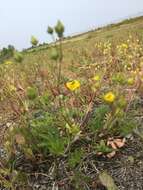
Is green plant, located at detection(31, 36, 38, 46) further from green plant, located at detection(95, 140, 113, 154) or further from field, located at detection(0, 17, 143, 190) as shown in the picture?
green plant, located at detection(95, 140, 113, 154)

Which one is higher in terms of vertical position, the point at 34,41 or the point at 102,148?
the point at 34,41

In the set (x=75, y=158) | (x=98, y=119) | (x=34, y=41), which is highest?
(x=34, y=41)

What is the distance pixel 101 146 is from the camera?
215 centimetres

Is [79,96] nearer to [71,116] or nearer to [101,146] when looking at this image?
[71,116]

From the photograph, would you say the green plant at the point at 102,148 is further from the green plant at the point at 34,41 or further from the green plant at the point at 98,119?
the green plant at the point at 34,41

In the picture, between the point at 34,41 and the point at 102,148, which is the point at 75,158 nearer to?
the point at 102,148

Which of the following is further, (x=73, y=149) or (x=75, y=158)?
(x=73, y=149)

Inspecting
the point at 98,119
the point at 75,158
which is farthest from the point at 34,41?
the point at 75,158

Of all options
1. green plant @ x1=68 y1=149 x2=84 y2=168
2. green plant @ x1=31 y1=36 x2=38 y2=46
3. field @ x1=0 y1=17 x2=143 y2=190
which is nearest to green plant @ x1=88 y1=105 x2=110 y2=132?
field @ x1=0 y1=17 x2=143 y2=190

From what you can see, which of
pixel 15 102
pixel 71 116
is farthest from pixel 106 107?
pixel 15 102

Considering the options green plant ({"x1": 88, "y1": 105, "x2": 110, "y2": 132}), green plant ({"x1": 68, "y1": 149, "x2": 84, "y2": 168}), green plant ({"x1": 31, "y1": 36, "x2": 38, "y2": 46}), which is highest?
green plant ({"x1": 31, "y1": 36, "x2": 38, "y2": 46})

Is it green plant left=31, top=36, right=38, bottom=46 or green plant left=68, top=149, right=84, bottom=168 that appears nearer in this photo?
green plant left=68, top=149, right=84, bottom=168

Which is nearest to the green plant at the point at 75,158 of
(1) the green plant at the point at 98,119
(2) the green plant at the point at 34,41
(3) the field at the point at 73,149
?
(3) the field at the point at 73,149

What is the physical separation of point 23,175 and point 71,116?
0.47m
